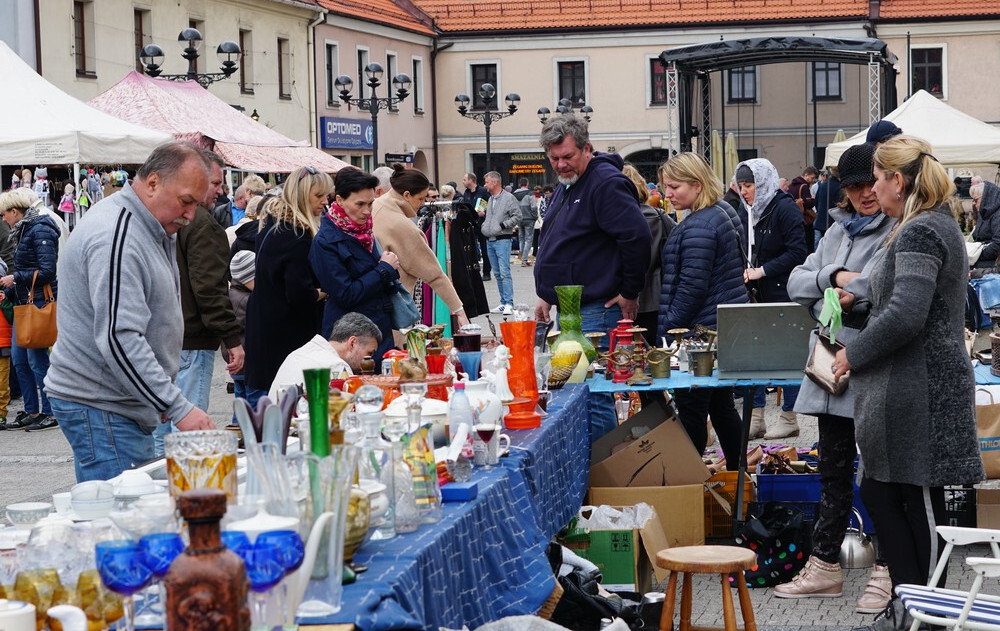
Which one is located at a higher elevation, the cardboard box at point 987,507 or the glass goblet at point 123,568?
the glass goblet at point 123,568

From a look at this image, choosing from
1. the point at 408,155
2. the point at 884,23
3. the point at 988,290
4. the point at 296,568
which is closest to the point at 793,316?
the point at 296,568

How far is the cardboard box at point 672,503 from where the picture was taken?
6.00 m

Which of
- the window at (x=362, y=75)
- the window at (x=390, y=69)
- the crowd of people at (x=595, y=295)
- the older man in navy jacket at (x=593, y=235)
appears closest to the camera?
the crowd of people at (x=595, y=295)

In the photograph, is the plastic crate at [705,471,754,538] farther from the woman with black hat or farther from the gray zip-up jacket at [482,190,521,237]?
the gray zip-up jacket at [482,190,521,237]

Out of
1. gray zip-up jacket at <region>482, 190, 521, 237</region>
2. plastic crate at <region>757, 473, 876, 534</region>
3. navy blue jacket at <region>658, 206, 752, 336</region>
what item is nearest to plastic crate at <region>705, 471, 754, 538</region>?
plastic crate at <region>757, 473, 876, 534</region>

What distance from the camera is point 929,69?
43312 mm

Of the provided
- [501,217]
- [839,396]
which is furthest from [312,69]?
[839,396]

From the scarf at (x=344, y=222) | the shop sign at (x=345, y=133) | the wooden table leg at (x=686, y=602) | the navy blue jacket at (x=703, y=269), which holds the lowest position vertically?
the wooden table leg at (x=686, y=602)

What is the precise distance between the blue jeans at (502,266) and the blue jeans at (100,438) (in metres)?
14.7

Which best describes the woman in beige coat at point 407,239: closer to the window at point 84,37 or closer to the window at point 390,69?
the window at point 84,37

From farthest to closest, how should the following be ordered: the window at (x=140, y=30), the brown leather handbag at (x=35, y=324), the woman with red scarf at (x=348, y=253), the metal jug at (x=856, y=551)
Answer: the window at (x=140, y=30)
the brown leather handbag at (x=35, y=324)
the woman with red scarf at (x=348, y=253)
the metal jug at (x=856, y=551)

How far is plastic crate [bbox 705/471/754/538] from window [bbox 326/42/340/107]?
32.2 metres

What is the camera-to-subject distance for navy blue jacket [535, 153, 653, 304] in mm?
6949

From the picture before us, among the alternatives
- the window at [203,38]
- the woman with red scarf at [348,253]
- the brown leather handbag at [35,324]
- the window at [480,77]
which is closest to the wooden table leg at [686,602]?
the woman with red scarf at [348,253]
